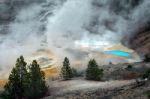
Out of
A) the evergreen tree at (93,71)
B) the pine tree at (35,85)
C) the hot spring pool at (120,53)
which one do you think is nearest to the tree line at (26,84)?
the pine tree at (35,85)

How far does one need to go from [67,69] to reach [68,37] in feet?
117

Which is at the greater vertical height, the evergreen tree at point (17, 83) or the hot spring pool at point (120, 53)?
the hot spring pool at point (120, 53)

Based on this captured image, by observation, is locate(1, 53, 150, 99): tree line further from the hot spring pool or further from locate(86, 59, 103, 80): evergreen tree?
the hot spring pool

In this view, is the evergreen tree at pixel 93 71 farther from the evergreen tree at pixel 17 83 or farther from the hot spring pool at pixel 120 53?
the hot spring pool at pixel 120 53

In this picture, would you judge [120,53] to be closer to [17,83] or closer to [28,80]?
[17,83]

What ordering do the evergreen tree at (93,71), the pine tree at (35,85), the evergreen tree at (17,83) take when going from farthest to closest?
the evergreen tree at (93,71), the evergreen tree at (17,83), the pine tree at (35,85)

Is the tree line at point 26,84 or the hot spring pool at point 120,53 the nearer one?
the tree line at point 26,84

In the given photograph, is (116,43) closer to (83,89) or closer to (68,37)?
(68,37)

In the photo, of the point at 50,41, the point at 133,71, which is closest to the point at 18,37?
the point at 50,41

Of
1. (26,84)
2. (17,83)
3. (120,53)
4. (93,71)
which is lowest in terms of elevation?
(26,84)

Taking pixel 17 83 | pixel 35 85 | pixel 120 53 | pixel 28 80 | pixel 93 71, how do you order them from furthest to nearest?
pixel 120 53 → pixel 93 71 → pixel 17 83 → pixel 28 80 → pixel 35 85

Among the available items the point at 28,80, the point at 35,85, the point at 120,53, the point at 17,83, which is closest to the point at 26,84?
the point at 28,80

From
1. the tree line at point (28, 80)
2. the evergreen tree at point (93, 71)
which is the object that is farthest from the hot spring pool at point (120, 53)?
the evergreen tree at point (93, 71)

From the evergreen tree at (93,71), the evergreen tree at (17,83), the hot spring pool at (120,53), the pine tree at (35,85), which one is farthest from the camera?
the hot spring pool at (120,53)
